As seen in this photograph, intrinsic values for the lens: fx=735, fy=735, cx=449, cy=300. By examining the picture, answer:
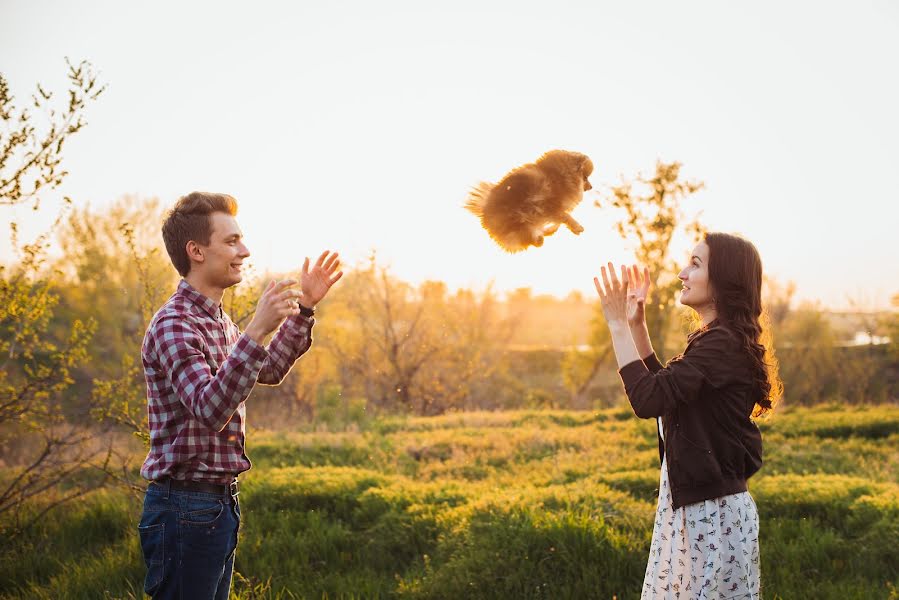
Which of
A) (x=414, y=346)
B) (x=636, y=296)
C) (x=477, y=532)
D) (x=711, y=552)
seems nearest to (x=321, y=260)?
(x=636, y=296)

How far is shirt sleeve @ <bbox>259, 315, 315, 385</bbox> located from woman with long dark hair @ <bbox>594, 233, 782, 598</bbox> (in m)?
1.30

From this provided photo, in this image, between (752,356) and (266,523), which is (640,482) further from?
(752,356)

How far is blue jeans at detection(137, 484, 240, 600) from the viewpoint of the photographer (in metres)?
2.71

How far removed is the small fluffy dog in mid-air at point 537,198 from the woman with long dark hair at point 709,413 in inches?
26.7

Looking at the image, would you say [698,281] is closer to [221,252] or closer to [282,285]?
[282,285]

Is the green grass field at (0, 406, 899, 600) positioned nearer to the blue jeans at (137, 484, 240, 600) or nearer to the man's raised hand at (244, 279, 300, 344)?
the blue jeans at (137, 484, 240, 600)

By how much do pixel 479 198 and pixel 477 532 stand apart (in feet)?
10.7

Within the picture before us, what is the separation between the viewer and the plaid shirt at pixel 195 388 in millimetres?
2504

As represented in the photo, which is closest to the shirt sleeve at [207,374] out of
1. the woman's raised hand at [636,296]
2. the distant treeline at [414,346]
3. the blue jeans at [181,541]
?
the blue jeans at [181,541]

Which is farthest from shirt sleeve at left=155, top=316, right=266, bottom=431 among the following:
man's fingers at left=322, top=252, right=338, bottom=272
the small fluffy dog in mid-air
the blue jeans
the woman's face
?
the woman's face

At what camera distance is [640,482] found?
845 centimetres

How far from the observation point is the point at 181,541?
2.71m

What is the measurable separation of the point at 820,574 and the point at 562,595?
2.12 metres

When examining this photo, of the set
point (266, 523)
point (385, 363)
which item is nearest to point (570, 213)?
point (266, 523)
